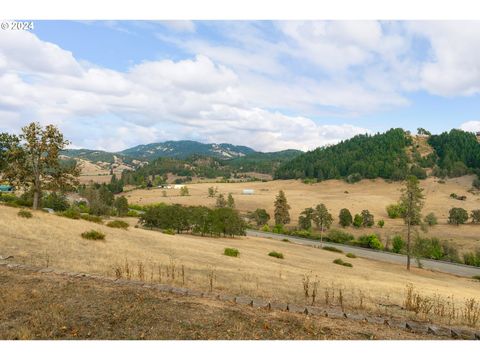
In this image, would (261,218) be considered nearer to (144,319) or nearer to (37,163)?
(37,163)

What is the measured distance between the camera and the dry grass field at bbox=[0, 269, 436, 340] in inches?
392

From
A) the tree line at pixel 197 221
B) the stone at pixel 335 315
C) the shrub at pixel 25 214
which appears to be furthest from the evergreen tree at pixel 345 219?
the stone at pixel 335 315

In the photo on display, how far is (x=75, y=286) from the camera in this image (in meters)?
14.0

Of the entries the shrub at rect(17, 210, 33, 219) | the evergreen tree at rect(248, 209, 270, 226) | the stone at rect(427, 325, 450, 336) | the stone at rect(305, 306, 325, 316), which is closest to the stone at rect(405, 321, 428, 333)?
the stone at rect(427, 325, 450, 336)

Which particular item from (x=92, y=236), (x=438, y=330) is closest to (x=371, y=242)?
(x=92, y=236)

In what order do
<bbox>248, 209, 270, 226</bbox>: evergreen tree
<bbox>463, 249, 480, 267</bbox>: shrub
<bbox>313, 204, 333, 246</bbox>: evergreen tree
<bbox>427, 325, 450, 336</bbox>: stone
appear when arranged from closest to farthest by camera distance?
<bbox>427, 325, 450, 336</bbox>: stone → <bbox>463, 249, 480, 267</bbox>: shrub → <bbox>313, 204, 333, 246</bbox>: evergreen tree → <bbox>248, 209, 270, 226</bbox>: evergreen tree

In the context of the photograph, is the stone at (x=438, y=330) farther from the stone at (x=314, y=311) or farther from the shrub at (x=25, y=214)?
the shrub at (x=25, y=214)

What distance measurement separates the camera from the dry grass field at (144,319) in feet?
32.6

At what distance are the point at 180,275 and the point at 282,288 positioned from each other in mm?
5955

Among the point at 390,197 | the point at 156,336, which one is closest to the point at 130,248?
the point at 156,336

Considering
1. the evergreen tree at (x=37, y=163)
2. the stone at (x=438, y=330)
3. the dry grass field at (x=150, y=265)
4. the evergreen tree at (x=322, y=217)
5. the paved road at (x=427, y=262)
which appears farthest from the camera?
the evergreen tree at (x=322, y=217)

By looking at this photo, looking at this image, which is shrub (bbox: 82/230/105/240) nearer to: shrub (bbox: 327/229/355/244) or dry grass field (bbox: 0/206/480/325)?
dry grass field (bbox: 0/206/480/325)

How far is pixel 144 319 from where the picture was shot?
426 inches

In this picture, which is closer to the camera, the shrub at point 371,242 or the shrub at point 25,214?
the shrub at point 25,214
